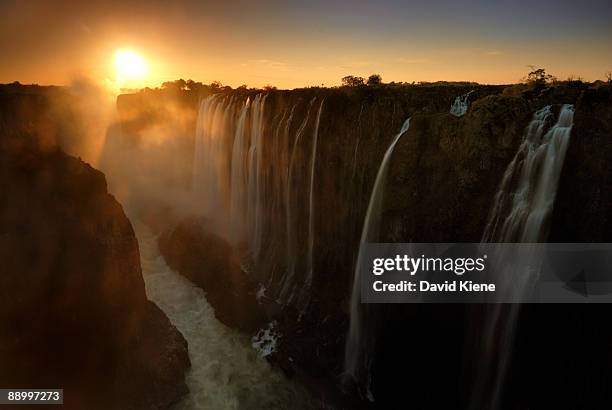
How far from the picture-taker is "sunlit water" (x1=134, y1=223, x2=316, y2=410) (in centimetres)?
1638

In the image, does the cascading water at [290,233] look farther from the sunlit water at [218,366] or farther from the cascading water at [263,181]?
the sunlit water at [218,366]

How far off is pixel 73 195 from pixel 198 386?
952cm

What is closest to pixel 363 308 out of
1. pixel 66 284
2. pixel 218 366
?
pixel 218 366

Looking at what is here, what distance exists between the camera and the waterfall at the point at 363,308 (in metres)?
18.3

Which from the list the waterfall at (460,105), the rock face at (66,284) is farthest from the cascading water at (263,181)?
the rock face at (66,284)

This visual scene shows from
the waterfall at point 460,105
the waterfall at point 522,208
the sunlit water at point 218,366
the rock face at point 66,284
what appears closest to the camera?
the rock face at point 66,284

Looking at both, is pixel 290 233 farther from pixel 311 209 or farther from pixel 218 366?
pixel 218 366

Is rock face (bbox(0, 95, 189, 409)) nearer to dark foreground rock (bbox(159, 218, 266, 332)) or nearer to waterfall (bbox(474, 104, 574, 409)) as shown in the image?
dark foreground rock (bbox(159, 218, 266, 332))

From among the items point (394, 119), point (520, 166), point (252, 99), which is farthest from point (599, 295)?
point (252, 99)

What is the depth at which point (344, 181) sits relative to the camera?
21625mm

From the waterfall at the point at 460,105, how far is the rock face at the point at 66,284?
15.2 metres

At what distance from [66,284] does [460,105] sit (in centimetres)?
1766

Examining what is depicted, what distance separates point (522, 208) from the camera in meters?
13.6

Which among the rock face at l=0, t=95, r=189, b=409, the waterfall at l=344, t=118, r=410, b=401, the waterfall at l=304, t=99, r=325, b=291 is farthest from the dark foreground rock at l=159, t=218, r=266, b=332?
the rock face at l=0, t=95, r=189, b=409
